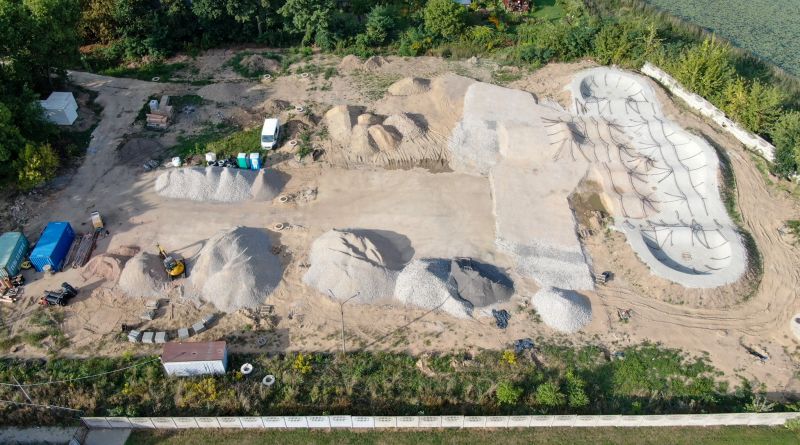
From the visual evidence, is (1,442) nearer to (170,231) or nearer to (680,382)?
(170,231)

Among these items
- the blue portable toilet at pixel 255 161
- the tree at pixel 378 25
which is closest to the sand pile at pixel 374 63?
the tree at pixel 378 25

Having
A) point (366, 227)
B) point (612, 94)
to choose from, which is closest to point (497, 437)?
point (366, 227)

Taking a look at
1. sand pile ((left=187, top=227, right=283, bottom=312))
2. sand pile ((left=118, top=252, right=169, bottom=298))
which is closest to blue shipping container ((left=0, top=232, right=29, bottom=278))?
sand pile ((left=118, top=252, right=169, bottom=298))

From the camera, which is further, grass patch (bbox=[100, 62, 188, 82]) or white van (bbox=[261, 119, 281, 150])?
grass patch (bbox=[100, 62, 188, 82])

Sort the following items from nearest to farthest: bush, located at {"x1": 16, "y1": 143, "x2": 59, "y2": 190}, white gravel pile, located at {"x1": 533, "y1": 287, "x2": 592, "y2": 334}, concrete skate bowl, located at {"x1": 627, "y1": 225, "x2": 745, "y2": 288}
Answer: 1. white gravel pile, located at {"x1": 533, "y1": 287, "x2": 592, "y2": 334}
2. concrete skate bowl, located at {"x1": 627, "y1": 225, "x2": 745, "y2": 288}
3. bush, located at {"x1": 16, "y1": 143, "x2": 59, "y2": 190}

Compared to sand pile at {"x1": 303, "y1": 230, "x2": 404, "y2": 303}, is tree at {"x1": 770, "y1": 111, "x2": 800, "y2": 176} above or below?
above

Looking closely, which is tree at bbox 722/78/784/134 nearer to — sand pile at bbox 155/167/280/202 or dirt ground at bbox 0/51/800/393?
dirt ground at bbox 0/51/800/393

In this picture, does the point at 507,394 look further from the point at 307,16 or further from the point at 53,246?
the point at 307,16
